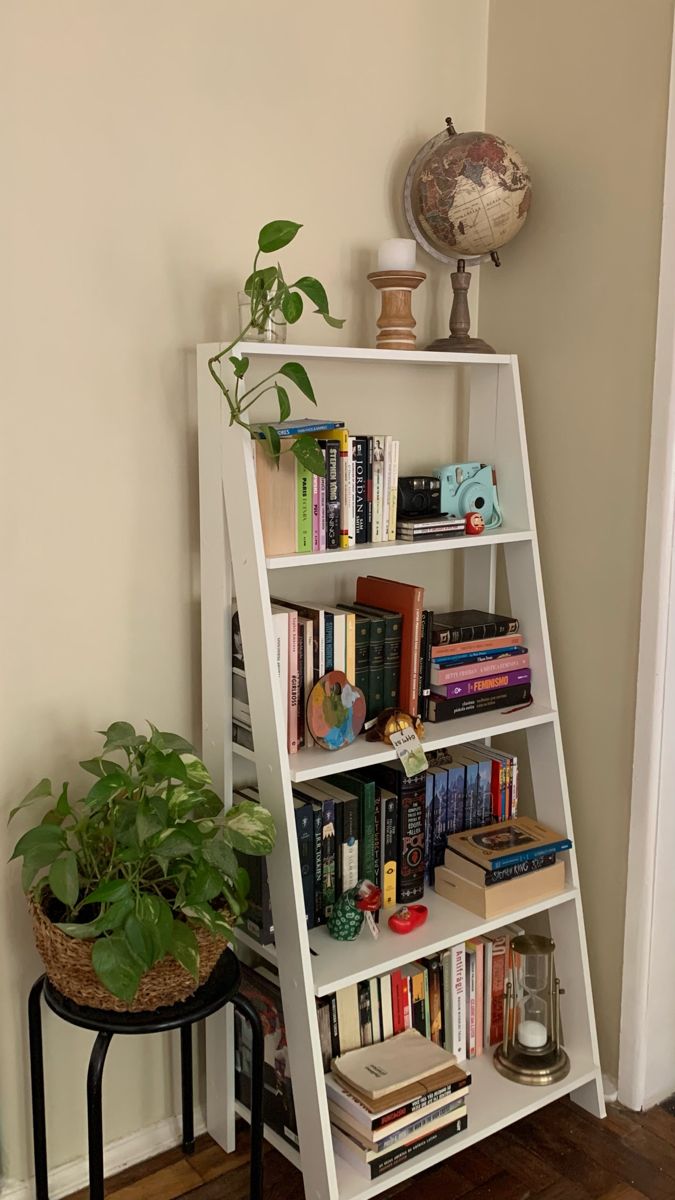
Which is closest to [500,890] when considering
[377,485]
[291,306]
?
[377,485]

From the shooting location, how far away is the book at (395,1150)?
5.69 ft

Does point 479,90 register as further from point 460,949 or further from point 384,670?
point 460,949

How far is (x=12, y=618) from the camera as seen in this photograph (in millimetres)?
1704

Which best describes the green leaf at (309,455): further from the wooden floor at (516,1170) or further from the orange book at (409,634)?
the wooden floor at (516,1170)

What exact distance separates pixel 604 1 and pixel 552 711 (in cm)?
132

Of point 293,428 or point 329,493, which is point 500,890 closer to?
point 329,493

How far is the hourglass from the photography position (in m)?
2.02

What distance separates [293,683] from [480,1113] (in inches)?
34.0

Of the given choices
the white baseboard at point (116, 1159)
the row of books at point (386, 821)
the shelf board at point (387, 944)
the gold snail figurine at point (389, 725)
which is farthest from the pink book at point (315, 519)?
the white baseboard at point (116, 1159)

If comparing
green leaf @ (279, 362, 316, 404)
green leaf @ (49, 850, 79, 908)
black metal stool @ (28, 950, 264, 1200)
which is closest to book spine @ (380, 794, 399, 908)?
black metal stool @ (28, 950, 264, 1200)

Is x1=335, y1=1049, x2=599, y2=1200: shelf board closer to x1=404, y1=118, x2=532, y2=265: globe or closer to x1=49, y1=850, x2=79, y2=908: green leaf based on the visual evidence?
x1=49, y1=850, x2=79, y2=908: green leaf

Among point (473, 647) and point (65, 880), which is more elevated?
point (473, 647)

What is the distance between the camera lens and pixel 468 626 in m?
2.03

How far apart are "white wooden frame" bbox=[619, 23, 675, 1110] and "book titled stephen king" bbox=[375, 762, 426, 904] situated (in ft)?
1.35
